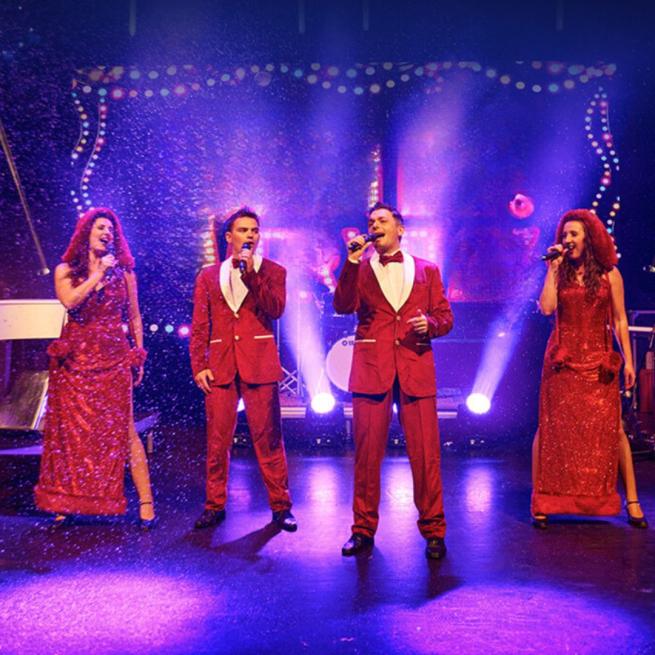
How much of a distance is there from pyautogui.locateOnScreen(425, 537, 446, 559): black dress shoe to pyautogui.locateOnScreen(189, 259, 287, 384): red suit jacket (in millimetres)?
1233

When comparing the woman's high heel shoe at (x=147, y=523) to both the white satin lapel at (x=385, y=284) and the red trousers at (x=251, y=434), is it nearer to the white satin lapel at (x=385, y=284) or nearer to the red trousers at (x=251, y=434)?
the red trousers at (x=251, y=434)

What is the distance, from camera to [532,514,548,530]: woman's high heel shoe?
388 centimetres

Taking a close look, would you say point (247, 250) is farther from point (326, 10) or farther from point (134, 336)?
point (326, 10)

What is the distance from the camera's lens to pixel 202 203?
828 centimetres

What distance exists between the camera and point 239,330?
3.92 meters

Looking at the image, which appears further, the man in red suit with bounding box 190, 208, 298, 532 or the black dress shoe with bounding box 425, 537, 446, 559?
→ the man in red suit with bounding box 190, 208, 298, 532

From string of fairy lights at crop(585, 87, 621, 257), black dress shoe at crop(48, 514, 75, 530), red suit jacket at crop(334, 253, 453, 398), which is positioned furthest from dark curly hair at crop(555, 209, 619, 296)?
string of fairy lights at crop(585, 87, 621, 257)

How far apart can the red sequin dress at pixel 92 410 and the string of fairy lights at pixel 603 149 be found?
20.1ft

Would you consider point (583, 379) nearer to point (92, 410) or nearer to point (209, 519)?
point (209, 519)

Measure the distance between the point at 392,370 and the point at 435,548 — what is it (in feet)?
2.88

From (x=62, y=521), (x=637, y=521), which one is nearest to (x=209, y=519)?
(x=62, y=521)

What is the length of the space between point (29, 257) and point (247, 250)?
4.47 metres

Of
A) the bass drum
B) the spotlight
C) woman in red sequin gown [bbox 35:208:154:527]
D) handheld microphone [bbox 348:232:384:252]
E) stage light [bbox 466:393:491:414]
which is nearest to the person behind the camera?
handheld microphone [bbox 348:232:384:252]

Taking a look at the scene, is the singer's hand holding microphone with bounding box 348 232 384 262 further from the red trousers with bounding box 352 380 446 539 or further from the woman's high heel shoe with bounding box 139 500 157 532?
the woman's high heel shoe with bounding box 139 500 157 532
